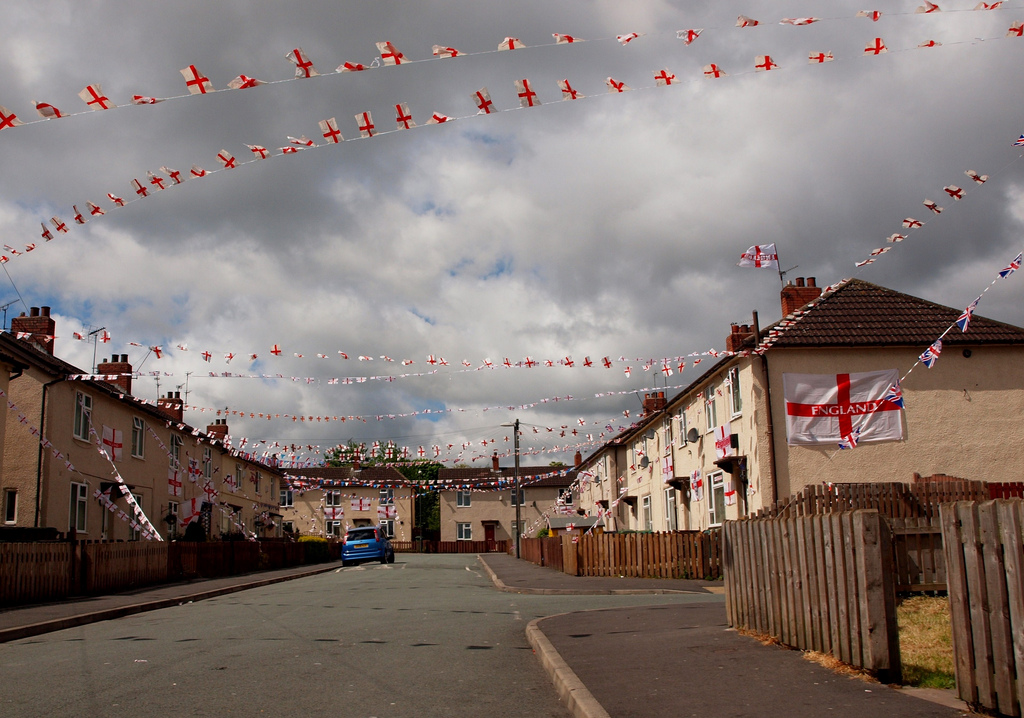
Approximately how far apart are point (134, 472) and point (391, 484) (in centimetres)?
4080

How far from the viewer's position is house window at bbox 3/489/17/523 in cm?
2228

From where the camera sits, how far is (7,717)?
19.9 feet

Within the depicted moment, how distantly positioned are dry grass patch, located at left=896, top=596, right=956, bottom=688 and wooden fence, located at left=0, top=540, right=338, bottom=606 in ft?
49.0

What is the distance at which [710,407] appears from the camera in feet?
82.5

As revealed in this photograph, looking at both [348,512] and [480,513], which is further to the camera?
[480,513]

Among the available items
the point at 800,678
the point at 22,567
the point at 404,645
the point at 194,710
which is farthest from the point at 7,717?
the point at 22,567

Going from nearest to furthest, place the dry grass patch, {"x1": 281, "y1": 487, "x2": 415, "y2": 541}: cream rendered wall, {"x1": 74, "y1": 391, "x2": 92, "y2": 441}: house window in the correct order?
the dry grass patch < {"x1": 74, "y1": 391, "x2": 92, "y2": 441}: house window < {"x1": 281, "y1": 487, "x2": 415, "y2": 541}: cream rendered wall

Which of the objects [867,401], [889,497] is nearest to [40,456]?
[889,497]

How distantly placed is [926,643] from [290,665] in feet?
19.4

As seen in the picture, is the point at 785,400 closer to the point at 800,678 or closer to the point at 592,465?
the point at 800,678

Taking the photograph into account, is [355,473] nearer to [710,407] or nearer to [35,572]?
[710,407]

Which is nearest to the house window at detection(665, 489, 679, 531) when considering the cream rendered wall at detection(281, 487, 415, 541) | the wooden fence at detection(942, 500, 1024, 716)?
the wooden fence at detection(942, 500, 1024, 716)

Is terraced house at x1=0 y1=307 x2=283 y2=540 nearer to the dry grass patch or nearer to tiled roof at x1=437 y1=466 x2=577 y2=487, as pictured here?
the dry grass patch

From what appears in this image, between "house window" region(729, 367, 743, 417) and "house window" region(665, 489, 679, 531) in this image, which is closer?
"house window" region(729, 367, 743, 417)
